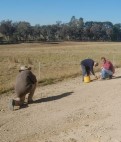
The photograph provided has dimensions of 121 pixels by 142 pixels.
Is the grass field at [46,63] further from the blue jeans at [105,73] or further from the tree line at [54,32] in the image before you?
the tree line at [54,32]

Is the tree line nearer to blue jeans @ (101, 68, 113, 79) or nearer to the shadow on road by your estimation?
blue jeans @ (101, 68, 113, 79)

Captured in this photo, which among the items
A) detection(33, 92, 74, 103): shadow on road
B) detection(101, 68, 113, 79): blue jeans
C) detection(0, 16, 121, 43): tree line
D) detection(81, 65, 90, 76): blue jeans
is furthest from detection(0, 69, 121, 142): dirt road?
detection(0, 16, 121, 43): tree line

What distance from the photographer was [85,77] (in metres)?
18.2

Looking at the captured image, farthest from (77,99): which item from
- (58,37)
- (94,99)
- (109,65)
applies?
(58,37)

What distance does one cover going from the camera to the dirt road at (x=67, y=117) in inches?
383

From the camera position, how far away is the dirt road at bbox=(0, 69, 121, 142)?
9734 mm

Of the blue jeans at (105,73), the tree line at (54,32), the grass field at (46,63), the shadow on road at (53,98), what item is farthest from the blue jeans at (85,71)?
the tree line at (54,32)

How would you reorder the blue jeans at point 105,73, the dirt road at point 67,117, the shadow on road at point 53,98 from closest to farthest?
1. the dirt road at point 67,117
2. the shadow on road at point 53,98
3. the blue jeans at point 105,73

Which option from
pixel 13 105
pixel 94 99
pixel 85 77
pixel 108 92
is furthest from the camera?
pixel 85 77

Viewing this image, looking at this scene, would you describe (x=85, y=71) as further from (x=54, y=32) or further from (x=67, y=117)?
(x=54, y=32)

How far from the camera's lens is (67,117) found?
11.5m

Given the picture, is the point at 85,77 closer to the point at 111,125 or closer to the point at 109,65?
the point at 109,65

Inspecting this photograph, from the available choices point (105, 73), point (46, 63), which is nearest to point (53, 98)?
point (105, 73)

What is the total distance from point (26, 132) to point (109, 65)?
9.55 m
